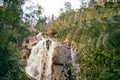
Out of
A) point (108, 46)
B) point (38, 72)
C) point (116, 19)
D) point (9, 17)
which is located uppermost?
point (9, 17)

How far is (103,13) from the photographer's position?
4.13 m

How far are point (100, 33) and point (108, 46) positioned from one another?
12.0 inches

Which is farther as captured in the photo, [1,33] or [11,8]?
[11,8]

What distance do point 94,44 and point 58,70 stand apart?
29733mm

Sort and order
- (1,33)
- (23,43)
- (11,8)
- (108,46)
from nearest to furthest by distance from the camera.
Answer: (108,46)
(1,33)
(11,8)
(23,43)

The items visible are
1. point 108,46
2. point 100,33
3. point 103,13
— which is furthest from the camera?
point 103,13

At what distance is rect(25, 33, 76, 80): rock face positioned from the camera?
33.3m

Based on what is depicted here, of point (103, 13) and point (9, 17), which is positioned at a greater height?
point (9, 17)

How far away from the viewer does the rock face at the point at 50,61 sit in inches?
1313

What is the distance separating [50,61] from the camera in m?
34.4

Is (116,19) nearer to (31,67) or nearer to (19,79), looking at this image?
(19,79)

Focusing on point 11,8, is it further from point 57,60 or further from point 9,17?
point 57,60

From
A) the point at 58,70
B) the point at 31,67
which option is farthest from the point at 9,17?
the point at 31,67

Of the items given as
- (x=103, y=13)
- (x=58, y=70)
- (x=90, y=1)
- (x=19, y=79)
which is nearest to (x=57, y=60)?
(x=58, y=70)
